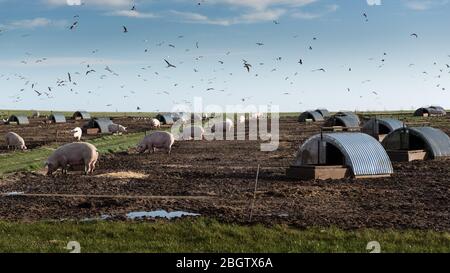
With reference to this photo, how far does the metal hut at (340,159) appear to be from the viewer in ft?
75.8

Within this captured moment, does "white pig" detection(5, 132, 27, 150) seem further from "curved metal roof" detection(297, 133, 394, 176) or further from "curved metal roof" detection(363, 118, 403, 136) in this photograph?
"curved metal roof" detection(363, 118, 403, 136)

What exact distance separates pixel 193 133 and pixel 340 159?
2629 centimetres

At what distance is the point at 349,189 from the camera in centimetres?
2009

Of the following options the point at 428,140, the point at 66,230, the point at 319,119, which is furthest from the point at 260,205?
the point at 319,119

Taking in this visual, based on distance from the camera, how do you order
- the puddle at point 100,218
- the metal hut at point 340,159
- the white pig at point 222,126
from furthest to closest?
the white pig at point 222,126 < the metal hut at point 340,159 < the puddle at point 100,218

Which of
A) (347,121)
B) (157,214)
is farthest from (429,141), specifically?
(347,121)

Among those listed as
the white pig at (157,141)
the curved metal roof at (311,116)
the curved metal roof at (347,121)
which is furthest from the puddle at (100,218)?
the curved metal roof at (311,116)

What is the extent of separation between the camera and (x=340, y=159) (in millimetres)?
25344

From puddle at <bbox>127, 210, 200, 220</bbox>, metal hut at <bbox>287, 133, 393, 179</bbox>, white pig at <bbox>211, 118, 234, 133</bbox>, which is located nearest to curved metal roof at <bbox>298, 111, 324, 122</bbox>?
white pig at <bbox>211, 118, 234, 133</bbox>

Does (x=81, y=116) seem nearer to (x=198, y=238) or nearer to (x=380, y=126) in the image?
(x=380, y=126)

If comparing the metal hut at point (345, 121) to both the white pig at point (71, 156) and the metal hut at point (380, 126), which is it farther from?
the white pig at point (71, 156)

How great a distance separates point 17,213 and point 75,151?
8.80 m

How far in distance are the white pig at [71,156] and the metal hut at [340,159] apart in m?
9.11

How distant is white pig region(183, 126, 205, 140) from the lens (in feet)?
165
